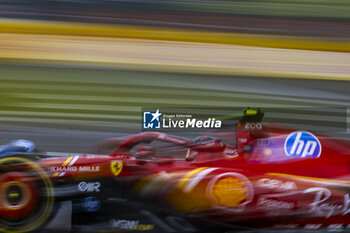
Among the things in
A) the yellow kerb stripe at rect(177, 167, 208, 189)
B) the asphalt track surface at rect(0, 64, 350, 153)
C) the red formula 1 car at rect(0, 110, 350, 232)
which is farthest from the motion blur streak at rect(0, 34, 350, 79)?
the yellow kerb stripe at rect(177, 167, 208, 189)

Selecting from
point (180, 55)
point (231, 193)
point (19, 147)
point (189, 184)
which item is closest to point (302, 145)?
point (231, 193)

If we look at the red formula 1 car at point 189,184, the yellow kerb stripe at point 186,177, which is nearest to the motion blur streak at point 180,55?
the red formula 1 car at point 189,184

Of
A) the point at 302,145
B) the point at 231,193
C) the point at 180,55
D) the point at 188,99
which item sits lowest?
the point at 231,193

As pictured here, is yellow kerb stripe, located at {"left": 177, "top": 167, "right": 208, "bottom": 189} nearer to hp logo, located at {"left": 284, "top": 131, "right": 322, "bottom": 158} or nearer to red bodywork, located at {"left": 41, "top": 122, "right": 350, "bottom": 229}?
red bodywork, located at {"left": 41, "top": 122, "right": 350, "bottom": 229}

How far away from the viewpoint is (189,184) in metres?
2.36

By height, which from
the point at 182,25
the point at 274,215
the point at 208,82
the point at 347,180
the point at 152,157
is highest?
the point at 182,25

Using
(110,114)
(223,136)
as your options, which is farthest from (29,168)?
(223,136)

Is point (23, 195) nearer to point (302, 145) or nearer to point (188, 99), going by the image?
point (188, 99)

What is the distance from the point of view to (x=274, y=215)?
2393 mm

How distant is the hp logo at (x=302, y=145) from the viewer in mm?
2408

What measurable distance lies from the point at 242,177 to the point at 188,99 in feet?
1.94

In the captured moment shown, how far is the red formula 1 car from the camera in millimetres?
2289

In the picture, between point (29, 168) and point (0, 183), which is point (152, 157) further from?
point (0, 183)

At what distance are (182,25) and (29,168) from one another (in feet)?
4.16
